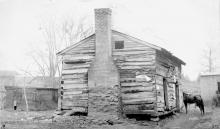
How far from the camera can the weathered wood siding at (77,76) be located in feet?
64.1

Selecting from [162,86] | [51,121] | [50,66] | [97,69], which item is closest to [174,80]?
[162,86]

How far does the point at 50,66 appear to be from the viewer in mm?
42812

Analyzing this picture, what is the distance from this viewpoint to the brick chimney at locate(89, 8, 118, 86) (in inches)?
727

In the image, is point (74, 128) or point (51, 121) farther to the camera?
point (51, 121)

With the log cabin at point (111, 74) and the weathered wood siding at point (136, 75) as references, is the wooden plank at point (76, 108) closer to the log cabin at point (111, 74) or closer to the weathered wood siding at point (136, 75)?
the log cabin at point (111, 74)

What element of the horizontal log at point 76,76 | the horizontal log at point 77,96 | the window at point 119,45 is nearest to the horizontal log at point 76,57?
the horizontal log at point 76,76

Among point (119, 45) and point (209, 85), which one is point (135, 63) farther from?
point (209, 85)

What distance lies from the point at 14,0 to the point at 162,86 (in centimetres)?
1103

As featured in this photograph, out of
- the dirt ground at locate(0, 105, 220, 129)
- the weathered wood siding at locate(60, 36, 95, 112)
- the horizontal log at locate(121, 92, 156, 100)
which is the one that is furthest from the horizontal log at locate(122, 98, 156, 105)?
the weathered wood siding at locate(60, 36, 95, 112)

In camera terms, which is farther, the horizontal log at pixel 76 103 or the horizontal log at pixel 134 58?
the horizontal log at pixel 76 103

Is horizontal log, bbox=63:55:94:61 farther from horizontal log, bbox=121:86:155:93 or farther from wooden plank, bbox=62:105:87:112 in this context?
wooden plank, bbox=62:105:87:112

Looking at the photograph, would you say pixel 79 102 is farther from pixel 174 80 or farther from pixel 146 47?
pixel 174 80

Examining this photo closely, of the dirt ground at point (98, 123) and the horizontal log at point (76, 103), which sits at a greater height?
the horizontal log at point (76, 103)

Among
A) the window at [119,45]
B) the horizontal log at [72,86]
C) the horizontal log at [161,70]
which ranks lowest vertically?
the horizontal log at [72,86]
